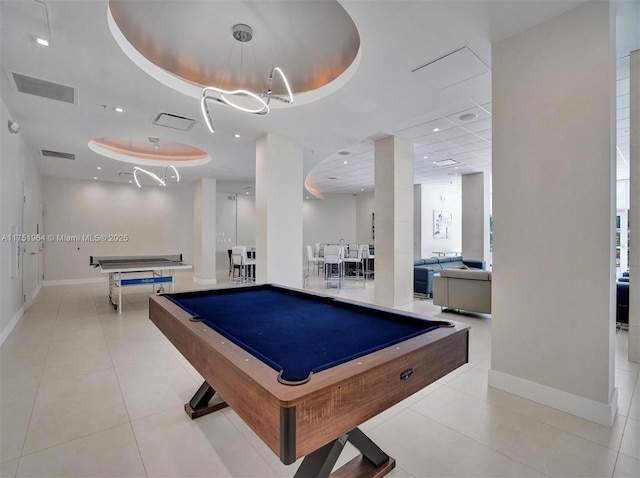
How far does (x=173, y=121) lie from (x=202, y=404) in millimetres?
3933

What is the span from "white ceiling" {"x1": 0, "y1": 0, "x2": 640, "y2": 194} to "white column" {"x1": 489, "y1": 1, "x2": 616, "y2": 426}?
34cm

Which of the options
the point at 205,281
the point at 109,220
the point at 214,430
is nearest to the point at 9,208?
the point at 214,430

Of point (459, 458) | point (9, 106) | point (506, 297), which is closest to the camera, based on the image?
point (459, 458)

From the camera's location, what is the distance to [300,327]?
71.2 inches

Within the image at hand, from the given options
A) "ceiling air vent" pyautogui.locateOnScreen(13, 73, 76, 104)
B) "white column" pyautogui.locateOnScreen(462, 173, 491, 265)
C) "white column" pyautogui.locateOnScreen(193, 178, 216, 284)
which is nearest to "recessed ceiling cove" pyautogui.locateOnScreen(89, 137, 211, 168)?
"white column" pyautogui.locateOnScreen(193, 178, 216, 284)

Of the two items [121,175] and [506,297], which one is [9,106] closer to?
[121,175]

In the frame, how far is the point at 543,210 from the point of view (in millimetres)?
2525

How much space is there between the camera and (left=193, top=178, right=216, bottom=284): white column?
9.20 m

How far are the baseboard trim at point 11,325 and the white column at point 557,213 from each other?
5.72 meters

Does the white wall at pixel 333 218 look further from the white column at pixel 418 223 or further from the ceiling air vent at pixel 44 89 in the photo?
the ceiling air vent at pixel 44 89

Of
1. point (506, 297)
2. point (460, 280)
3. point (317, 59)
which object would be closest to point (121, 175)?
point (317, 59)

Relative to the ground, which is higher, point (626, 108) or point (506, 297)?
point (626, 108)

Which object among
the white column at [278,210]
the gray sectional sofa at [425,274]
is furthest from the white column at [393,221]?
the white column at [278,210]

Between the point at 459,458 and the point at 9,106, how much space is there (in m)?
6.20
